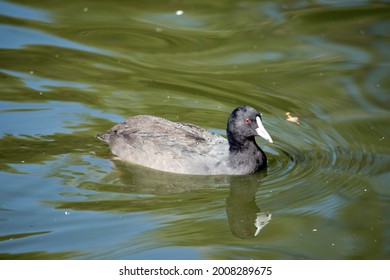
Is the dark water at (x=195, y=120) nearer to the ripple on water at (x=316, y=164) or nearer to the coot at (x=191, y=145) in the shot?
the ripple on water at (x=316, y=164)

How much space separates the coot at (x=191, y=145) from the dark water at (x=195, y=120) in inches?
5.1

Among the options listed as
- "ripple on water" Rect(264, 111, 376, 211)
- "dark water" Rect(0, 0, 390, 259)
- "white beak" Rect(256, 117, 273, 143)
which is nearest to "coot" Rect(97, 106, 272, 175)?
"white beak" Rect(256, 117, 273, 143)

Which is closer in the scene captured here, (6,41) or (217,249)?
(217,249)

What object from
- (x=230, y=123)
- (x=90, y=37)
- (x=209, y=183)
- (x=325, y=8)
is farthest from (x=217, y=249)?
(x=325, y=8)

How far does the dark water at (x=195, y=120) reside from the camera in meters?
6.38

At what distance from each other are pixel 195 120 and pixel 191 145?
1.06 m

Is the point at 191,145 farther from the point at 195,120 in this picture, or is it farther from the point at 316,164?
the point at 316,164

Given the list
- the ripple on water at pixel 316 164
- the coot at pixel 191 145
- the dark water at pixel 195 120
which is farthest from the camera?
the coot at pixel 191 145

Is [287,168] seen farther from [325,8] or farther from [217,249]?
[325,8]

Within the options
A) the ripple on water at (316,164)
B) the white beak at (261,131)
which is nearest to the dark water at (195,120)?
the ripple on water at (316,164)

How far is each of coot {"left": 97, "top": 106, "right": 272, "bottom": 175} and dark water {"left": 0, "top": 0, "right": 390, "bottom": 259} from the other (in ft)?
0.42

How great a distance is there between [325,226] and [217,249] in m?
1.03

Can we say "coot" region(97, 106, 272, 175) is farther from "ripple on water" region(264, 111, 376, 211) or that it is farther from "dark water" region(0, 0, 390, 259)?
"ripple on water" region(264, 111, 376, 211)

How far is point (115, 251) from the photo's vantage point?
19.7ft
